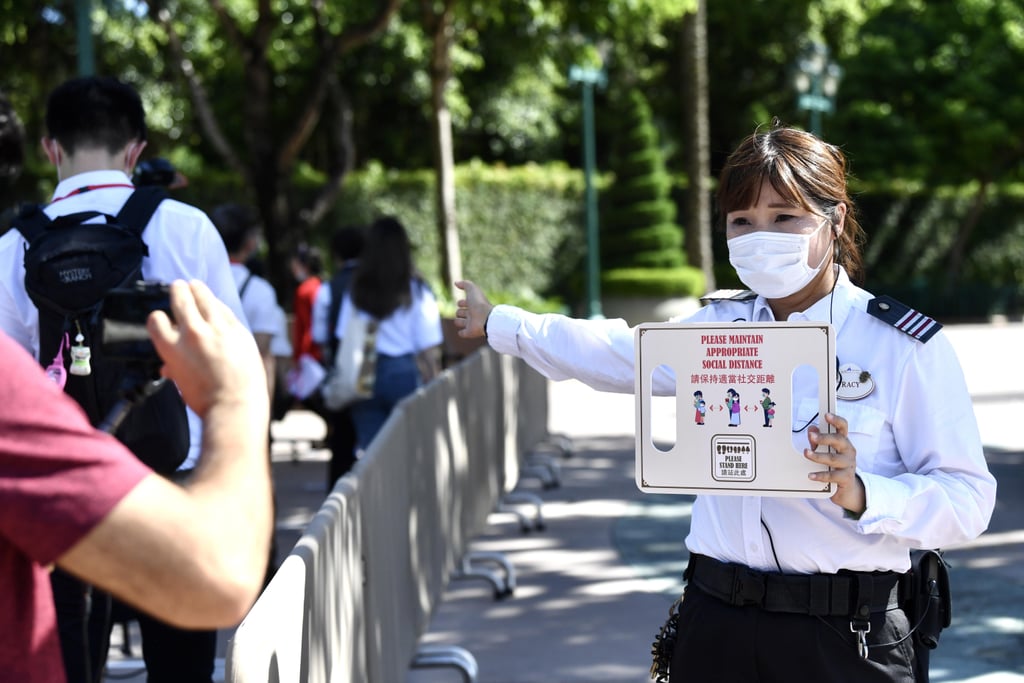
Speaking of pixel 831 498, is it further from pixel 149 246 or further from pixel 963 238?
pixel 963 238

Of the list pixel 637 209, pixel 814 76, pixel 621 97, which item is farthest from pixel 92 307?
pixel 621 97

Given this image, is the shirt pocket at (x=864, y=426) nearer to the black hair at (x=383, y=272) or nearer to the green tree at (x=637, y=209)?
the black hair at (x=383, y=272)

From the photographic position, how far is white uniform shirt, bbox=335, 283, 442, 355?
303 inches

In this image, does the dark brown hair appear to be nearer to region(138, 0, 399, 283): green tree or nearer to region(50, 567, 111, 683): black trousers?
region(50, 567, 111, 683): black trousers

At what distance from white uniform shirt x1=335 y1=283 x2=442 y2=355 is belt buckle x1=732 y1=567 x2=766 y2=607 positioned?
5074 millimetres

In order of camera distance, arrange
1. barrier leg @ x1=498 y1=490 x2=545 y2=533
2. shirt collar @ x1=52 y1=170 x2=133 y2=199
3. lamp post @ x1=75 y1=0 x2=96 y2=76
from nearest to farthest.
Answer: shirt collar @ x1=52 y1=170 x2=133 y2=199 → barrier leg @ x1=498 y1=490 x2=545 y2=533 → lamp post @ x1=75 y1=0 x2=96 y2=76

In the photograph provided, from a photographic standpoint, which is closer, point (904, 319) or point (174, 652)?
point (904, 319)

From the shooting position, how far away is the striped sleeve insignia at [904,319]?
2.60m

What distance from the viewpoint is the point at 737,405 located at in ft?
8.38

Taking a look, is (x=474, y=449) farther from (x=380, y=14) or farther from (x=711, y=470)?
(x=380, y=14)

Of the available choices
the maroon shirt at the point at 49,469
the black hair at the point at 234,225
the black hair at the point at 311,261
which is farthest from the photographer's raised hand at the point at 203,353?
the black hair at the point at 311,261

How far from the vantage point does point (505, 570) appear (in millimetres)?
7203

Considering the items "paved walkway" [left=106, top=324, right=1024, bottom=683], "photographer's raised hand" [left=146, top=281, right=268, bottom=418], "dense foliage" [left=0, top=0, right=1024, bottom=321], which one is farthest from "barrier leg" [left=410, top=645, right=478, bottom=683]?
"dense foliage" [left=0, top=0, right=1024, bottom=321]

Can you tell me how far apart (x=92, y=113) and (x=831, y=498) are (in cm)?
234
